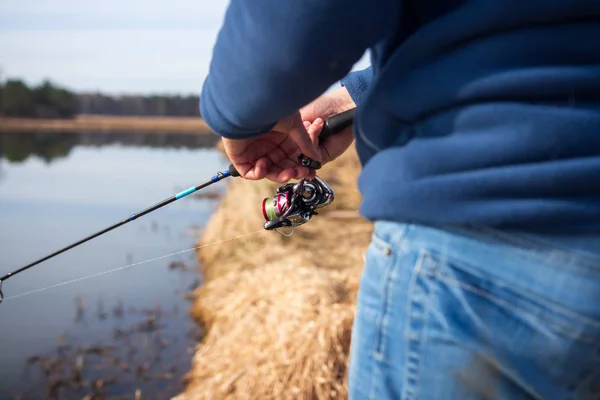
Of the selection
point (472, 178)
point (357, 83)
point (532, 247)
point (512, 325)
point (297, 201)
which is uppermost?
point (357, 83)

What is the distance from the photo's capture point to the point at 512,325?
3.18 feet

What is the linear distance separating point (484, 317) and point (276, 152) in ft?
2.89

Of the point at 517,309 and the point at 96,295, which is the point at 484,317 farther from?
the point at 96,295

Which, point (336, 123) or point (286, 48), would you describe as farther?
point (336, 123)

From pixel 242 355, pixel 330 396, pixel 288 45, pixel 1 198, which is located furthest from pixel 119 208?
pixel 288 45

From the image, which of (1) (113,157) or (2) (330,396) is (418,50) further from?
(1) (113,157)

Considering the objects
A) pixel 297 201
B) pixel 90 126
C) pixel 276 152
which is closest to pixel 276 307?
pixel 297 201

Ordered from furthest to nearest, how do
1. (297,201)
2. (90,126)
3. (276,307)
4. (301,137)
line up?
(90,126) → (276,307) → (297,201) → (301,137)

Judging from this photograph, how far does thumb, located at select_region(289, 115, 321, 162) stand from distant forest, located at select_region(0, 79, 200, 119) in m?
45.7

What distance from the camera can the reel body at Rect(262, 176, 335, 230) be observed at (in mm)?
2059

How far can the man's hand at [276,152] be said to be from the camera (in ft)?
5.06

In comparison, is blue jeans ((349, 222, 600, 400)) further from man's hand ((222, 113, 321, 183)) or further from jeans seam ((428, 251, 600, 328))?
man's hand ((222, 113, 321, 183))

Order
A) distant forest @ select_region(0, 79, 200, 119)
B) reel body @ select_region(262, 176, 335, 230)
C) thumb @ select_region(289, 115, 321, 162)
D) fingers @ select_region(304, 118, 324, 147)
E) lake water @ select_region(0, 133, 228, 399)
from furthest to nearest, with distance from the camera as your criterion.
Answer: distant forest @ select_region(0, 79, 200, 119) < lake water @ select_region(0, 133, 228, 399) < reel body @ select_region(262, 176, 335, 230) < fingers @ select_region(304, 118, 324, 147) < thumb @ select_region(289, 115, 321, 162)

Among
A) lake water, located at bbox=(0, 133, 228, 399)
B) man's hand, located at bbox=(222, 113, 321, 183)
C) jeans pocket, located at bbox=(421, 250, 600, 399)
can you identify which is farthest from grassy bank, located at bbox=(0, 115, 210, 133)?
jeans pocket, located at bbox=(421, 250, 600, 399)
